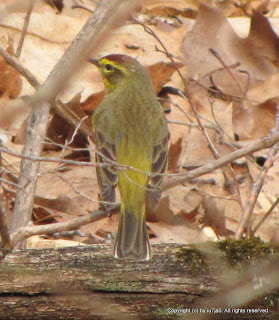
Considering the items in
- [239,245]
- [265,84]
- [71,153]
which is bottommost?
[71,153]

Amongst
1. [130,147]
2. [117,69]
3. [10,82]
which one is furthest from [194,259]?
[10,82]

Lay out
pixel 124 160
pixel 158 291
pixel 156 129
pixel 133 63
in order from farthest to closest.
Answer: pixel 133 63 → pixel 156 129 → pixel 124 160 → pixel 158 291

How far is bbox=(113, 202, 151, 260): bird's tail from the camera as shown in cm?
412

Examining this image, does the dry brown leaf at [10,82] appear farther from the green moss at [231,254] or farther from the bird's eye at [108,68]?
the green moss at [231,254]

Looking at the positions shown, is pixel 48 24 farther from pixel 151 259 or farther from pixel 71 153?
pixel 151 259

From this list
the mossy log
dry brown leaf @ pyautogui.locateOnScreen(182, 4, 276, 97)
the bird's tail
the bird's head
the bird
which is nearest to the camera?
the mossy log

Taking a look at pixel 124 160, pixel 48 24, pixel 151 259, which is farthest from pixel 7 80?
pixel 151 259

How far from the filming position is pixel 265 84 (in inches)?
343

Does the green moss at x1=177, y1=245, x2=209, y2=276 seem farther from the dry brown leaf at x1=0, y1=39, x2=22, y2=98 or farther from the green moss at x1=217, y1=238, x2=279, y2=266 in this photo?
the dry brown leaf at x1=0, y1=39, x2=22, y2=98

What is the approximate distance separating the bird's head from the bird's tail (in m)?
1.98

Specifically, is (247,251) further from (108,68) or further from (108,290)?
(108,68)

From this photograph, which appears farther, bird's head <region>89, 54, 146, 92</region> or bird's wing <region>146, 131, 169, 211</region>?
bird's head <region>89, 54, 146, 92</region>

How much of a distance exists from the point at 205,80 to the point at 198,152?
5.11ft

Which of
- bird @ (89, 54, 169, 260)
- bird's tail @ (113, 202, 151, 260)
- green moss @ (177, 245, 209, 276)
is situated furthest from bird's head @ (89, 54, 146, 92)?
green moss @ (177, 245, 209, 276)
